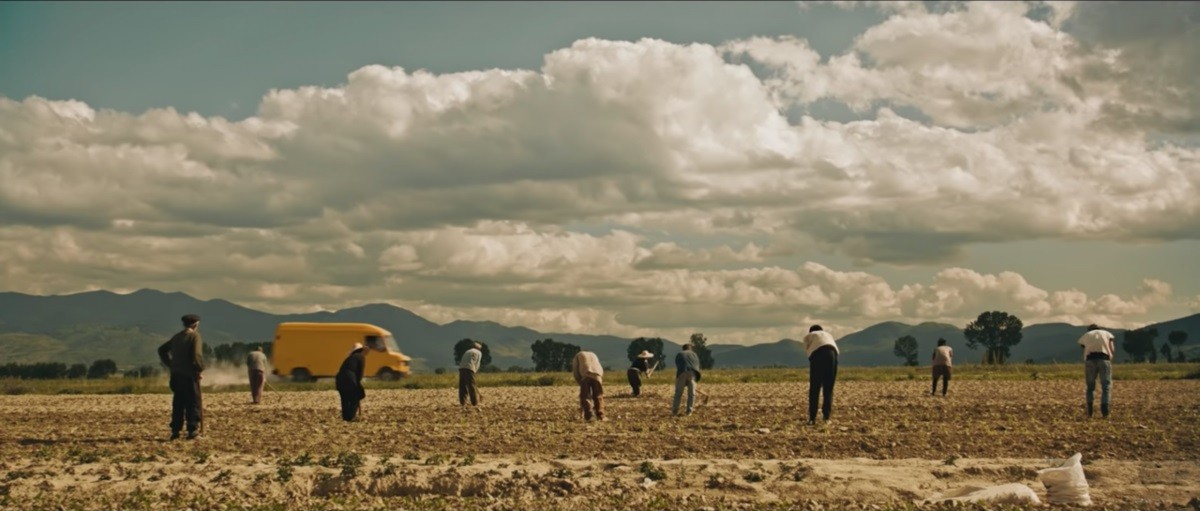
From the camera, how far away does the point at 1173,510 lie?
39.4ft

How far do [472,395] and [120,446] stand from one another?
456 inches

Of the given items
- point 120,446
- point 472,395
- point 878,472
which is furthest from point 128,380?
point 878,472

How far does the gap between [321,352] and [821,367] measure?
3730 cm

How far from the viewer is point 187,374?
59.3ft

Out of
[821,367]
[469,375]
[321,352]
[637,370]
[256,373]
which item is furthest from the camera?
[321,352]

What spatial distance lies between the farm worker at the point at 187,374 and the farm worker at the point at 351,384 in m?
3.89

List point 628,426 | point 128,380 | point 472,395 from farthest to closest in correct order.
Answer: point 128,380 → point 472,395 → point 628,426

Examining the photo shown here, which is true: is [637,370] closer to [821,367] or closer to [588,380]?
[588,380]

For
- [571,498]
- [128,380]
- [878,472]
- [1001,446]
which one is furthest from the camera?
[128,380]

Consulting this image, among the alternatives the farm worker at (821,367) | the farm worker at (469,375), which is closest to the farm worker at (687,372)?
the farm worker at (821,367)

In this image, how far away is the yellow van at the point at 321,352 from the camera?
53.1 meters

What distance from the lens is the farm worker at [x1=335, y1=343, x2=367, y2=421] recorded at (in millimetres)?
22000

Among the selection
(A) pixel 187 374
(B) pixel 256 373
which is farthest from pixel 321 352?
(A) pixel 187 374

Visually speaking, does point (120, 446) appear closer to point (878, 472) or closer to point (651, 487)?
point (651, 487)
